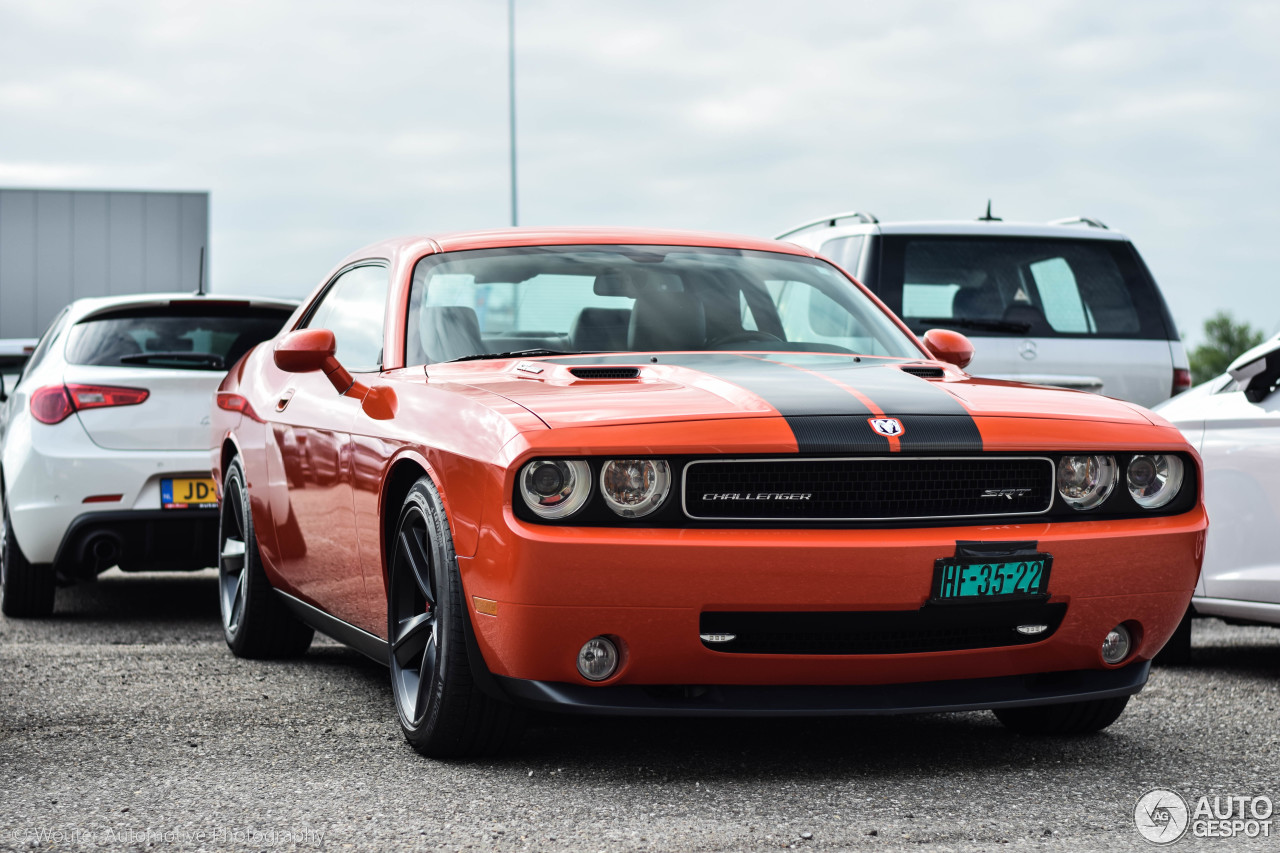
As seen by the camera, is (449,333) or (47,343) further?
(47,343)

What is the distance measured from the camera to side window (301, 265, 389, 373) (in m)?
5.22

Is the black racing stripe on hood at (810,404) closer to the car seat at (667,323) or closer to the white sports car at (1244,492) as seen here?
the car seat at (667,323)

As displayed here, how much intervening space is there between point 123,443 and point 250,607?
5.64 feet

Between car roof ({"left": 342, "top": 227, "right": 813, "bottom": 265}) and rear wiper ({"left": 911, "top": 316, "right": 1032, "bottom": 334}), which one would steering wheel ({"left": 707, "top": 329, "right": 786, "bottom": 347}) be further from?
rear wiper ({"left": 911, "top": 316, "right": 1032, "bottom": 334})

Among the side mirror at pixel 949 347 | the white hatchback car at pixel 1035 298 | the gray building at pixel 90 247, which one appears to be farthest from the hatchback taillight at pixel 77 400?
the gray building at pixel 90 247

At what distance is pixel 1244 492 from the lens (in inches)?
231

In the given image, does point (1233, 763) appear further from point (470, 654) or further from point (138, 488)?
point (138, 488)

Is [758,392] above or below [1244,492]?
above

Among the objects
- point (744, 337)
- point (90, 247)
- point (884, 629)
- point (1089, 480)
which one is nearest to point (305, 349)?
point (744, 337)

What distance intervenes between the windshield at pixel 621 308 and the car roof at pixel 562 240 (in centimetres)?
5

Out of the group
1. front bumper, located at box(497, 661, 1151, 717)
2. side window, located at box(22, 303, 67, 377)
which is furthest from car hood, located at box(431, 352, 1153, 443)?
side window, located at box(22, 303, 67, 377)

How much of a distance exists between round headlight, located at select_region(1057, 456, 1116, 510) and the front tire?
1.53 metres

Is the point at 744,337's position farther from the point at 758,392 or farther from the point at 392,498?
the point at 392,498

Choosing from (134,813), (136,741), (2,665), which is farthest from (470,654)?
(2,665)
